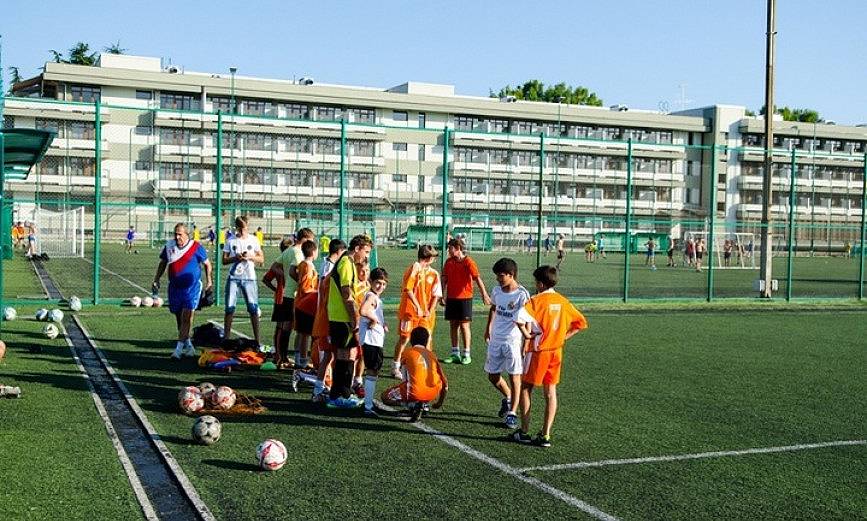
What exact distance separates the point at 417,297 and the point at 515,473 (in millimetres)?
4729

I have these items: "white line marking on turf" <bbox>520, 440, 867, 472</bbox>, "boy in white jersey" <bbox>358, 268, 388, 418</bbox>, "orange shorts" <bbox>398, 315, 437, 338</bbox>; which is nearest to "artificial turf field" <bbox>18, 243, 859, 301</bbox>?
"orange shorts" <bbox>398, 315, 437, 338</bbox>

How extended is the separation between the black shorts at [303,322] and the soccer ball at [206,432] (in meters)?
3.46

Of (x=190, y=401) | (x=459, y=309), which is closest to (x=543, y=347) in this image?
(x=190, y=401)

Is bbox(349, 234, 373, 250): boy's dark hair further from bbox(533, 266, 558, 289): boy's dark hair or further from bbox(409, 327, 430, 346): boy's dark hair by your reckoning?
bbox(533, 266, 558, 289): boy's dark hair

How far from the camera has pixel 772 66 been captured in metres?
25.2

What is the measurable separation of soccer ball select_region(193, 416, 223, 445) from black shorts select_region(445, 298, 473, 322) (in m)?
5.47

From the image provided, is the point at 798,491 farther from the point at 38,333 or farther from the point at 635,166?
the point at 635,166

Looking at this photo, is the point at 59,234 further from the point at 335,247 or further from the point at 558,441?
the point at 558,441

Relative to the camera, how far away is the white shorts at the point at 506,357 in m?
8.26

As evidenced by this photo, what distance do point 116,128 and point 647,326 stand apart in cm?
4576

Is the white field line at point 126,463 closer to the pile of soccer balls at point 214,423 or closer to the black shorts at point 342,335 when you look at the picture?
the pile of soccer balls at point 214,423

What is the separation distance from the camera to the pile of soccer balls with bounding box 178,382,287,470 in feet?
22.1

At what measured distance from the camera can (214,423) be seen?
25.0 ft

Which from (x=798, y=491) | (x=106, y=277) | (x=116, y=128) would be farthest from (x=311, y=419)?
(x=116, y=128)
